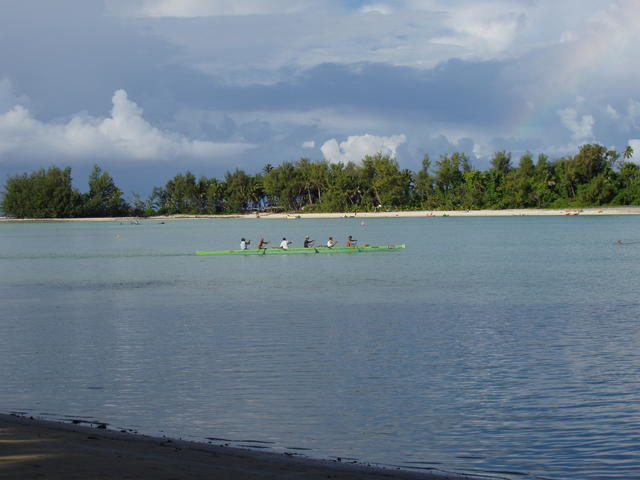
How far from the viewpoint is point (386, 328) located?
2277 cm

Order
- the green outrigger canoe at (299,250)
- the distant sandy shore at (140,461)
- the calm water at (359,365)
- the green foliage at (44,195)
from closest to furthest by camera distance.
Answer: the distant sandy shore at (140,461) < the calm water at (359,365) < the green outrigger canoe at (299,250) < the green foliage at (44,195)

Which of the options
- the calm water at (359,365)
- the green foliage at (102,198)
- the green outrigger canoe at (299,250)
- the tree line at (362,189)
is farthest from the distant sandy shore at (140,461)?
the green foliage at (102,198)

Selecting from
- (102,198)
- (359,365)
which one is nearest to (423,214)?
(102,198)

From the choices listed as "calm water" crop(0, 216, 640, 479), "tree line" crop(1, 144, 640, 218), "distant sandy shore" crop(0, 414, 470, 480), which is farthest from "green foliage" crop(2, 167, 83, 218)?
"distant sandy shore" crop(0, 414, 470, 480)

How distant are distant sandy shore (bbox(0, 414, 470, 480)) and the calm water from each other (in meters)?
1.18

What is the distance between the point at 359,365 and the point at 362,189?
155173mm

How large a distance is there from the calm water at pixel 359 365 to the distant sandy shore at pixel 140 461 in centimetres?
118

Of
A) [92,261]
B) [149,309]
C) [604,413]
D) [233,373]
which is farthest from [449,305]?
[92,261]

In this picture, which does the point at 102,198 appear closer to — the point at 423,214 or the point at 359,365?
the point at 423,214

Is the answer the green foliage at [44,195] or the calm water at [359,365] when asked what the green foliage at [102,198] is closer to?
the green foliage at [44,195]

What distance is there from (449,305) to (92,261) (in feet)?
115

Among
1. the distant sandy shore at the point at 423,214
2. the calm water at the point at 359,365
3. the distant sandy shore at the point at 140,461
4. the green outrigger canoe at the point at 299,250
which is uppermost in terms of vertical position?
the distant sandy shore at the point at 423,214

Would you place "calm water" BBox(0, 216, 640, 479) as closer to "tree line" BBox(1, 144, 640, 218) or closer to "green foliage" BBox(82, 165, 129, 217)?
"tree line" BBox(1, 144, 640, 218)

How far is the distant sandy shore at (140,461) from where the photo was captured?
26.6ft
